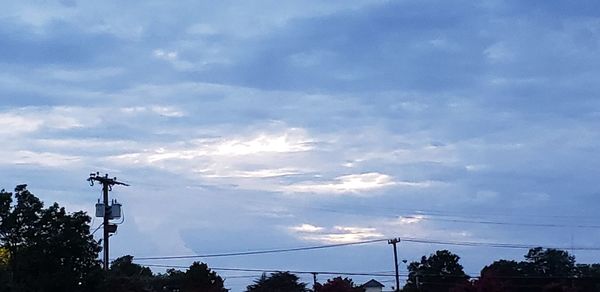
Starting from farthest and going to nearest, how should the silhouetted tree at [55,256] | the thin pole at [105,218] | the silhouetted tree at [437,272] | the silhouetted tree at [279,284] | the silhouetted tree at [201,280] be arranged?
the silhouetted tree at [437,272]
the silhouetted tree at [279,284]
the silhouetted tree at [201,280]
the thin pole at [105,218]
the silhouetted tree at [55,256]

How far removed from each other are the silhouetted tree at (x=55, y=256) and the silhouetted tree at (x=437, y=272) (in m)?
49.1

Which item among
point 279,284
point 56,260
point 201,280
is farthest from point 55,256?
point 279,284

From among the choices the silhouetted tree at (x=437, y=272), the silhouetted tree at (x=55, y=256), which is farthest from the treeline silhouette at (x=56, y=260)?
the silhouetted tree at (x=437, y=272)

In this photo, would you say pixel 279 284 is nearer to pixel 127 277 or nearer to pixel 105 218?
pixel 127 277

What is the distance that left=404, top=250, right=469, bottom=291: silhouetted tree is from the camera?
96500 mm

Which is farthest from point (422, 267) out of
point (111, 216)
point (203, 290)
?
point (111, 216)

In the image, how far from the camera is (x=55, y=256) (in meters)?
51.1

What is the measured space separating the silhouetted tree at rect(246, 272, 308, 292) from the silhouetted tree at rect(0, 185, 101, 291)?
28.3 m

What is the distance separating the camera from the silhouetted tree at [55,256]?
5022 centimetres

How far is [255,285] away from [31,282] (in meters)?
31.7

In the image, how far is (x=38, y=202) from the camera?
54.8 metres

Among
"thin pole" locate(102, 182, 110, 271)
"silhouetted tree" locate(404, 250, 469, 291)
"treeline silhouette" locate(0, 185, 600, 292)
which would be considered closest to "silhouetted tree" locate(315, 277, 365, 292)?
"treeline silhouette" locate(0, 185, 600, 292)

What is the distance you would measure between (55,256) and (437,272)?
5494 centimetres

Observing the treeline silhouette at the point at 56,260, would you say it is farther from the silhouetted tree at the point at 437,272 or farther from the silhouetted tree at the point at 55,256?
the silhouetted tree at the point at 437,272
